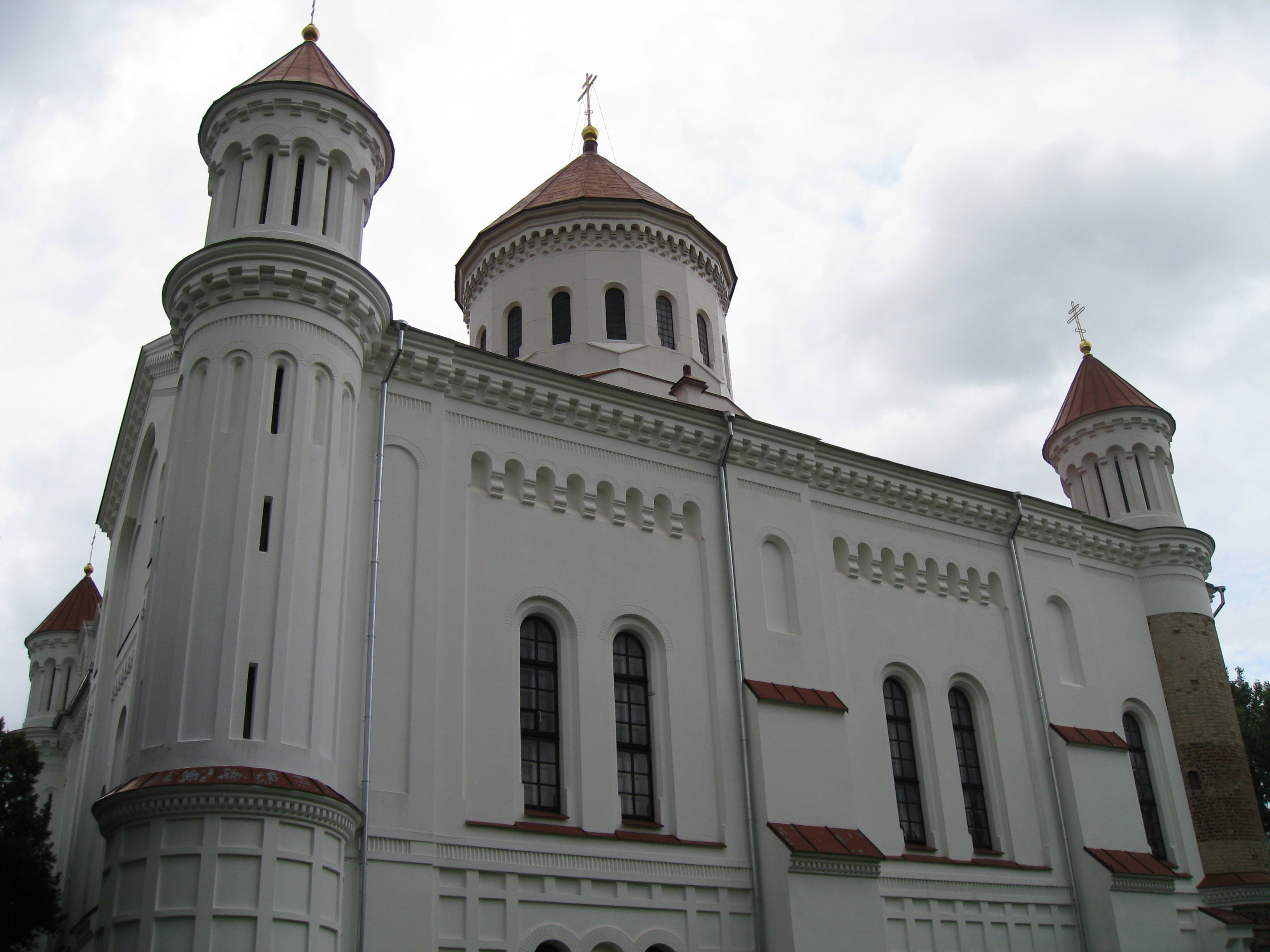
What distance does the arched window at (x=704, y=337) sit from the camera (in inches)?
1057

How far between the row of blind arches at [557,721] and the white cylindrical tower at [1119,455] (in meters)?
15.2

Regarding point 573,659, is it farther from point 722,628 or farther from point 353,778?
point 353,778

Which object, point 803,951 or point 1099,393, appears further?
point 1099,393

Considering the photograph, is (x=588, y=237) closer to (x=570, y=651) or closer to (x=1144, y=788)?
(x=570, y=651)

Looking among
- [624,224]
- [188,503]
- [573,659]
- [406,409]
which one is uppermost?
[624,224]

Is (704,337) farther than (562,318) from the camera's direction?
Yes

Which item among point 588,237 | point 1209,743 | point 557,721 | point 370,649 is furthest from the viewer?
point 588,237


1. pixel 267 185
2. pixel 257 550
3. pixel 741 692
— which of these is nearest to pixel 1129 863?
pixel 741 692

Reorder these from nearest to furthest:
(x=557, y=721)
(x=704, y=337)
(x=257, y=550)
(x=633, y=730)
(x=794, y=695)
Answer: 1. (x=257, y=550)
2. (x=557, y=721)
3. (x=633, y=730)
4. (x=794, y=695)
5. (x=704, y=337)

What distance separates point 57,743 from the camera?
3378 cm

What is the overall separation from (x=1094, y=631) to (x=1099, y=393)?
7079 mm

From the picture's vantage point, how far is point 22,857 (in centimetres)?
1859

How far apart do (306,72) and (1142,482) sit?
856 inches

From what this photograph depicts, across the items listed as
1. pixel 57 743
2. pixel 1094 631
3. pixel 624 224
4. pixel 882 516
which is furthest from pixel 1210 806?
pixel 57 743
